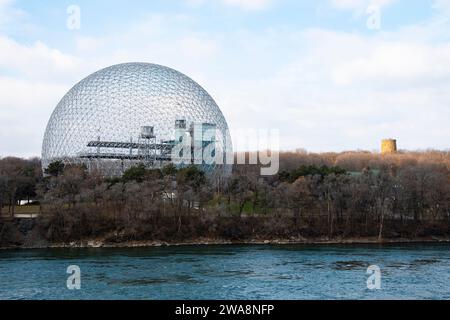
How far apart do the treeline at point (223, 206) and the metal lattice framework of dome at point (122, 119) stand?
6415 mm

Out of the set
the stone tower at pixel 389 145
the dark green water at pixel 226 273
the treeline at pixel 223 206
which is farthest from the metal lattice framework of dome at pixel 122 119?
the stone tower at pixel 389 145

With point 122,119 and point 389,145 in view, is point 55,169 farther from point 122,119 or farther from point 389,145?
point 389,145

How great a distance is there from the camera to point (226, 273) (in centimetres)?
3262

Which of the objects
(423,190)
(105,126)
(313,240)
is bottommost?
(313,240)

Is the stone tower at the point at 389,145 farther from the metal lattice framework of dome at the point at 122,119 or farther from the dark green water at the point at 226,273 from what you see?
the dark green water at the point at 226,273

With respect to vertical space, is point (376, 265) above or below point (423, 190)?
below

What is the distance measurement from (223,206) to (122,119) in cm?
2022

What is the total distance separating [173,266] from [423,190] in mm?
40539

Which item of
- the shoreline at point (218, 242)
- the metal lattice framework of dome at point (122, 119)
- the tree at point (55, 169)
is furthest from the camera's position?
the metal lattice framework of dome at point (122, 119)

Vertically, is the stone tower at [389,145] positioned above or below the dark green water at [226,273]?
above

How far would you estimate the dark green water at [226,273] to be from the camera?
26.4 meters
